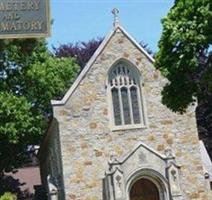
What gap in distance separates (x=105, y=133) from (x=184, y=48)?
1239cm

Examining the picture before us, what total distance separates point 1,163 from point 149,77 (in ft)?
39.6

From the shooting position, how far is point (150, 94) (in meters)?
25.3

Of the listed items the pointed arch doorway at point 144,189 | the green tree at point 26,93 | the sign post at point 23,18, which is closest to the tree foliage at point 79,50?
the green tree at point 26,93

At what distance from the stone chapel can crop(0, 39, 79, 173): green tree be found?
3835mm

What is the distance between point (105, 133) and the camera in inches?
965

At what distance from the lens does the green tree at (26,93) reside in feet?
93.8

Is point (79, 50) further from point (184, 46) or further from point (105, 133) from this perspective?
point (184, 46)

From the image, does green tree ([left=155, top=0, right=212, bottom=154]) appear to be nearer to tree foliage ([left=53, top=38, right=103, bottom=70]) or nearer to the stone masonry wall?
the stone masonry wall

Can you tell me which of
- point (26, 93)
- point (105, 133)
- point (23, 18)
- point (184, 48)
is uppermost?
point (26, 93)

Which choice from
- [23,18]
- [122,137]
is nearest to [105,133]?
[122,137]

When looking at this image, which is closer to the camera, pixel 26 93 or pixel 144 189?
pixel 144 189

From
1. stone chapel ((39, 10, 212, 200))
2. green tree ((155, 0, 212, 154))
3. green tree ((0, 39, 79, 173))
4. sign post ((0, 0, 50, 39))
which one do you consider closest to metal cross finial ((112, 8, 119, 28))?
stone chapel ((39, 10, 212, 200))

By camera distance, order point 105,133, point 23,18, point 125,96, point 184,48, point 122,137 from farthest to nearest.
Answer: point 125,96 → point 122,137 → point 105,133 → point 184,48 → point 23,18

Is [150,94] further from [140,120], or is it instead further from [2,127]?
[2,127]
